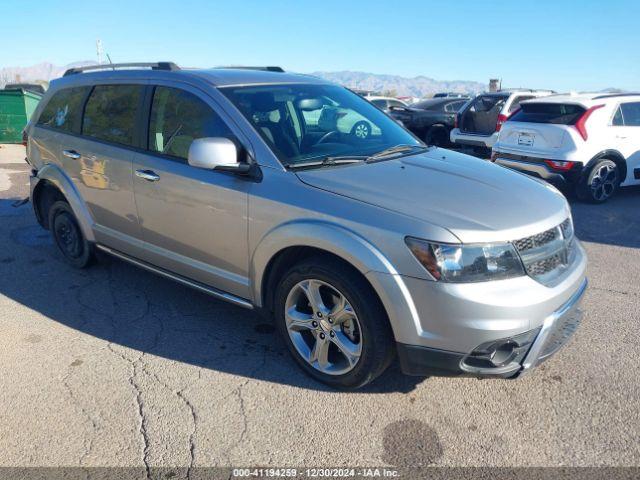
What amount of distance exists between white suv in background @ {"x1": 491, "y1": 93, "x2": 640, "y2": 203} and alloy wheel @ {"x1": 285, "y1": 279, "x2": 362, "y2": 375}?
580 centimetres

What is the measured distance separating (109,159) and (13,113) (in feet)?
43.8

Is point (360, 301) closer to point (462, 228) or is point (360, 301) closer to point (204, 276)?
point (462, 228)

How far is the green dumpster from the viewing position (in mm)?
14867

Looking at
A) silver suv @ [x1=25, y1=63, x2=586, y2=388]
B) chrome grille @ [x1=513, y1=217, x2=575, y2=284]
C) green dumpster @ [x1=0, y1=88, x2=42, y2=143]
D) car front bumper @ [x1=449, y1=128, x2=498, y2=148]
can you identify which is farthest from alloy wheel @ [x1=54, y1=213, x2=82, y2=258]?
green dumpster @ [x1=0, y1=88, x2=42, y2=143]

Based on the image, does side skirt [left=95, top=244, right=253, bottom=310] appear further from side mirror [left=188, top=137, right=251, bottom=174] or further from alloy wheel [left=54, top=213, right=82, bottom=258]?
side mirror [left=188, top=137, right=251, bottom=174]

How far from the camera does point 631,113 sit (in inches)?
322

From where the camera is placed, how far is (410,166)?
3.38m

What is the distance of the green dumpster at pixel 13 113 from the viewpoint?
1487cm

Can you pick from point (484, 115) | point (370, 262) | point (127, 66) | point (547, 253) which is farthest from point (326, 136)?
point (484, 115)

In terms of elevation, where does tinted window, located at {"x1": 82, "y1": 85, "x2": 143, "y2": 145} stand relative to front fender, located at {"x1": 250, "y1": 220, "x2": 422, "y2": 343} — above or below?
above

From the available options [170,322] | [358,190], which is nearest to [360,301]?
[358,190]

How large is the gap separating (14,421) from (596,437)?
3083mm

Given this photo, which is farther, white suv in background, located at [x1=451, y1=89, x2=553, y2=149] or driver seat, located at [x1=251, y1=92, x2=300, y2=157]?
white suv in background, located at [x1=451, y1=89, x2=553, y2=149]

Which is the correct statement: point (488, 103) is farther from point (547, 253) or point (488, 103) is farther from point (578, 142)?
point (547, 253)
